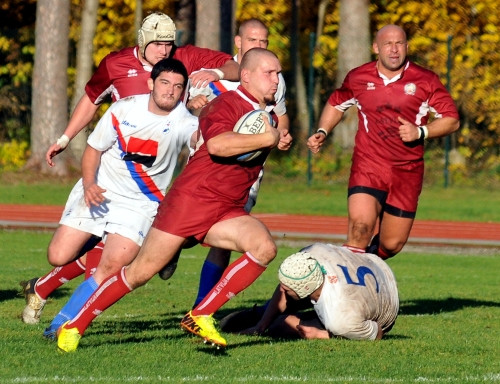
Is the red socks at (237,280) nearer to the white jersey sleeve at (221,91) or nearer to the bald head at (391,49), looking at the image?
the white jersey sleeve at (221,91)

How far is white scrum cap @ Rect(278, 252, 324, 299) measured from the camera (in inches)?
342

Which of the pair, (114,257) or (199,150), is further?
(114,257)

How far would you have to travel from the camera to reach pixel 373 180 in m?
10.7

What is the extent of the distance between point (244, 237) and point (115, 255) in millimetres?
1218

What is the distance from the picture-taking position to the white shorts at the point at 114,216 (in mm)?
9117

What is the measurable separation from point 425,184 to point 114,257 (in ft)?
58.0

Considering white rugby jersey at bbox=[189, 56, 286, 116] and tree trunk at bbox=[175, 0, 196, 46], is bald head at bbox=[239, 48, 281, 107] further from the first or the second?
tree trunk at bbox=[175, 0, 196, 46]

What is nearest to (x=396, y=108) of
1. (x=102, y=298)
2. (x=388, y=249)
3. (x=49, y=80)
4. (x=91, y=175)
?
(x=388, y=249)

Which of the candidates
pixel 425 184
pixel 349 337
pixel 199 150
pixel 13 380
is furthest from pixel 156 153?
pixel 425 184

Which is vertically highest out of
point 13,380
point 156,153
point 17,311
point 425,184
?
point 156,153

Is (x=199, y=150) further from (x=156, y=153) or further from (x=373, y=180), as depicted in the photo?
(x=373, y=180)

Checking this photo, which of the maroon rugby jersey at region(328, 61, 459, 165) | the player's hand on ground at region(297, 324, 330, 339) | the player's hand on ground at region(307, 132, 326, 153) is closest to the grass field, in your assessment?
the player's hand on ground at region(297, 324, 330, 339)

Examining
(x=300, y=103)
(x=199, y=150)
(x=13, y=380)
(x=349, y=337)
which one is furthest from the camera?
(x=300, y=103)

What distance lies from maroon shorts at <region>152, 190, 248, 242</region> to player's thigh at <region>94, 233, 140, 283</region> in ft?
2.49
